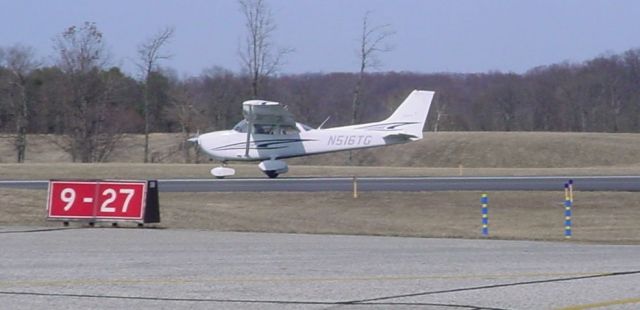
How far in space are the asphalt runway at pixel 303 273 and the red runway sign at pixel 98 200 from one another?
2.22 m

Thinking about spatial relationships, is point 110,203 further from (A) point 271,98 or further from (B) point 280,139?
(A) point 271,98

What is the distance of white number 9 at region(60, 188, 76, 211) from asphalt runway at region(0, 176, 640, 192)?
13587 mm

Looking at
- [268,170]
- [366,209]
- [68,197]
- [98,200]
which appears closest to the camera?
[98,200]

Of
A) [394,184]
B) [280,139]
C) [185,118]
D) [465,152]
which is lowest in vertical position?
[394,184]

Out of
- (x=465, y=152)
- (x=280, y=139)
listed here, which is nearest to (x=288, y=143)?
(x=280, y=139)

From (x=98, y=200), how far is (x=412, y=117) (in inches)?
937

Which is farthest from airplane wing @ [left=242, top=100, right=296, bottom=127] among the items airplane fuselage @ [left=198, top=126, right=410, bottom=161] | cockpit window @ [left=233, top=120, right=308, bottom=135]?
airplane fuselage @ [left=198, top=126, right=410, bottom=161]

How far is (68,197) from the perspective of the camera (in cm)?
2227

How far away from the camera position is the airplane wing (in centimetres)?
4072

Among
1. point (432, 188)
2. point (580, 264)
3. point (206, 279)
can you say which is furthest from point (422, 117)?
point (206, 279)

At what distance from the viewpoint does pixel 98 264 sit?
47.3 ft

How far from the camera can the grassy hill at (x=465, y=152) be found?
69.1 metres

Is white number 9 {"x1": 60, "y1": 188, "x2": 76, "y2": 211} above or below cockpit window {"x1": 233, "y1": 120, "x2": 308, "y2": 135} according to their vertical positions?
below

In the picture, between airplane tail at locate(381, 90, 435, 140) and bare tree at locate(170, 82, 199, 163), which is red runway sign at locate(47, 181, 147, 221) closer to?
airplane tail at locate(381, 90, 435, 140)
